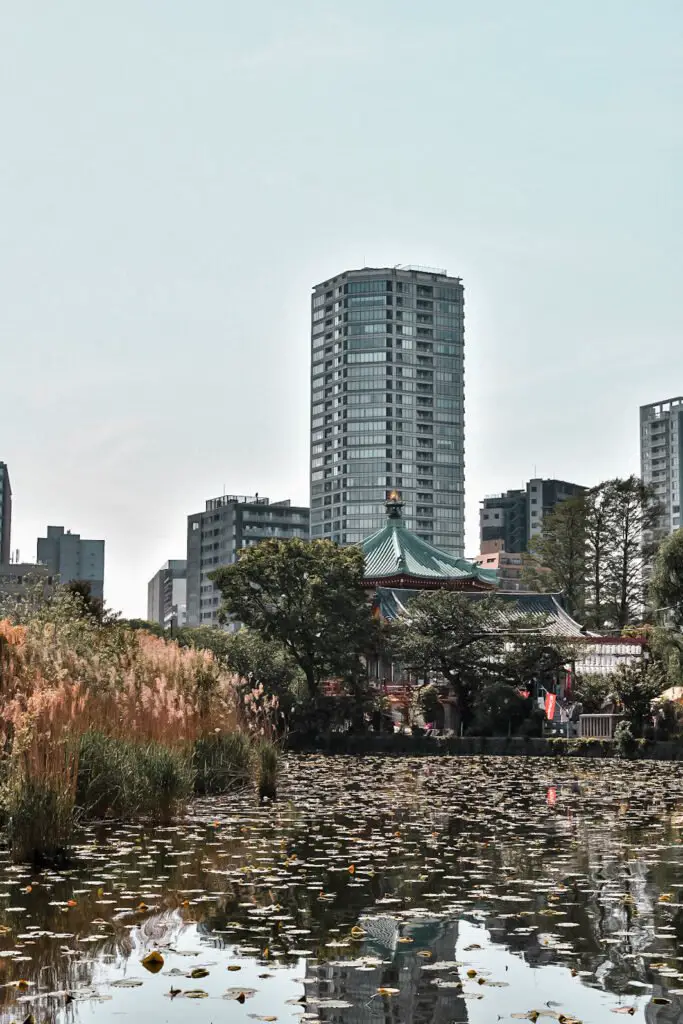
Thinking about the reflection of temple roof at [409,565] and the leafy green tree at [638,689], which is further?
the reflection of temple roof at [409,565]

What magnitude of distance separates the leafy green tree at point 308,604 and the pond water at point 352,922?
92.1 ft

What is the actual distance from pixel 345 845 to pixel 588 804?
822 centimetres

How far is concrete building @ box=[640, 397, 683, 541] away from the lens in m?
188

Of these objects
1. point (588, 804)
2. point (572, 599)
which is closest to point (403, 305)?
point (572, 599)

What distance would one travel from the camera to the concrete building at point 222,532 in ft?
595

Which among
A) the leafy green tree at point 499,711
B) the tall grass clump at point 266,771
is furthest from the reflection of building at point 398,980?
the leafy green tree at point 499,711

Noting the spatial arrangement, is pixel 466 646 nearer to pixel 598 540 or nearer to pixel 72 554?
pixel 598 540

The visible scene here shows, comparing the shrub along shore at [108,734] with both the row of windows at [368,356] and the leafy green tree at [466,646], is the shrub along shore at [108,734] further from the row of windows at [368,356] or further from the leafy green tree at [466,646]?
the row of windows at [368,356]

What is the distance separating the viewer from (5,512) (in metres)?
181

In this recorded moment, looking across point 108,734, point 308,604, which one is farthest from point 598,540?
point 108,734

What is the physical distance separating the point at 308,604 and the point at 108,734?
30039 millimetres

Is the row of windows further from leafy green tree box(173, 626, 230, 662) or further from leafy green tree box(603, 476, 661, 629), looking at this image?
leafy green tree box(173, 626, 230, 662)

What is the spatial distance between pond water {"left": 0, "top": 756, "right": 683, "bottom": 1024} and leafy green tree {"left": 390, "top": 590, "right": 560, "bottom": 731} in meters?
27.5

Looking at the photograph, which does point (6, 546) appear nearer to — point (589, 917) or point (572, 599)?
point (572, 599)
